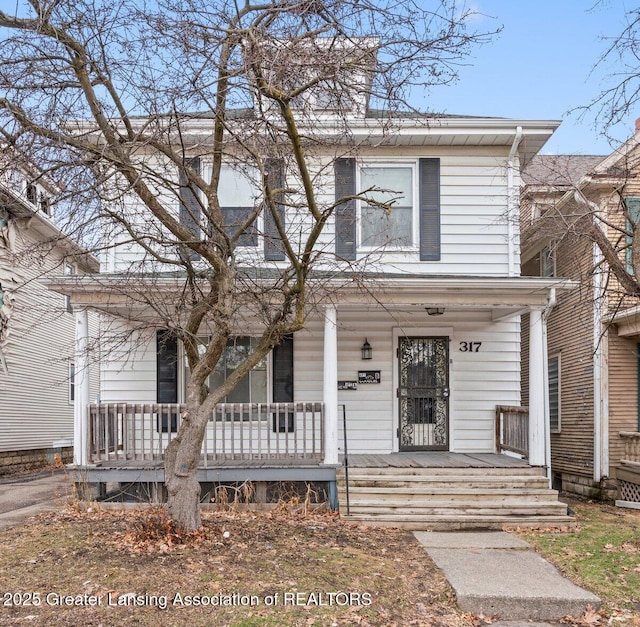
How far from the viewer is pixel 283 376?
9945mm

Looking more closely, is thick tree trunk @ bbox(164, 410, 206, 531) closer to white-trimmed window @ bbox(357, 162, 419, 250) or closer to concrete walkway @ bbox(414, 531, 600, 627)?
concrete walkway @ bbox(414, 531, 600, 627)

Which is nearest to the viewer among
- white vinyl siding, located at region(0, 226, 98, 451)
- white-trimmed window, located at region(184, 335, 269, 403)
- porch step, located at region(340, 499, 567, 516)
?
porch step, located at region(340, 499, 567, 516)

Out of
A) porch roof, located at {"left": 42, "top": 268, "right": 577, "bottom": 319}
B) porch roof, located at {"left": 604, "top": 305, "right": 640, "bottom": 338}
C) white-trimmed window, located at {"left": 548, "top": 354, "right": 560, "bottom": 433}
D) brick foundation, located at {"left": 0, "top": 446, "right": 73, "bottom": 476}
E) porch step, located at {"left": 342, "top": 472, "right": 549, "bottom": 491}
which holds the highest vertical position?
porch roof, located at {"left": 42, "top": 268, "right": 577, "bottom": 319}

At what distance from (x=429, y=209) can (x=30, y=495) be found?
8610mm

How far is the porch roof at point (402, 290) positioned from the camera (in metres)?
8.26

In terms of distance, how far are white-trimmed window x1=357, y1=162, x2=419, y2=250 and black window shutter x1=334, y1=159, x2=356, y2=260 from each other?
0.40 ft

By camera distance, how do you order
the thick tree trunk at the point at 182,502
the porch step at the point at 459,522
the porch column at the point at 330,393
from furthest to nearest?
the porch column at the point at 330,393
the porch step at the point at 459,522
the thick tree trunk at the point at 182,502


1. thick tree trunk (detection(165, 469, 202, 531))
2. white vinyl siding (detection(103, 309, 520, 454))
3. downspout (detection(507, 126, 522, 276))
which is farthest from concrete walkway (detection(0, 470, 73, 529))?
downspout (detection(507, 126, 522, 276))

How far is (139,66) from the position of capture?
6184mm

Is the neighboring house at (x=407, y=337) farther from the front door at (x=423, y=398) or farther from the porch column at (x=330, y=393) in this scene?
the porch column at (x=330, y=393)

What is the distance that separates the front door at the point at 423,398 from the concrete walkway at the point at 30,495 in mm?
5523

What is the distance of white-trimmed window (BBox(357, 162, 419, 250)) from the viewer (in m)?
9.94

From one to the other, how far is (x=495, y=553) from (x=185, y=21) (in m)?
6.35

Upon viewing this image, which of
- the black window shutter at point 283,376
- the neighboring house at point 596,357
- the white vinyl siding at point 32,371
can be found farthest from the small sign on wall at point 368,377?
the white vinyl siding at point 32,371
